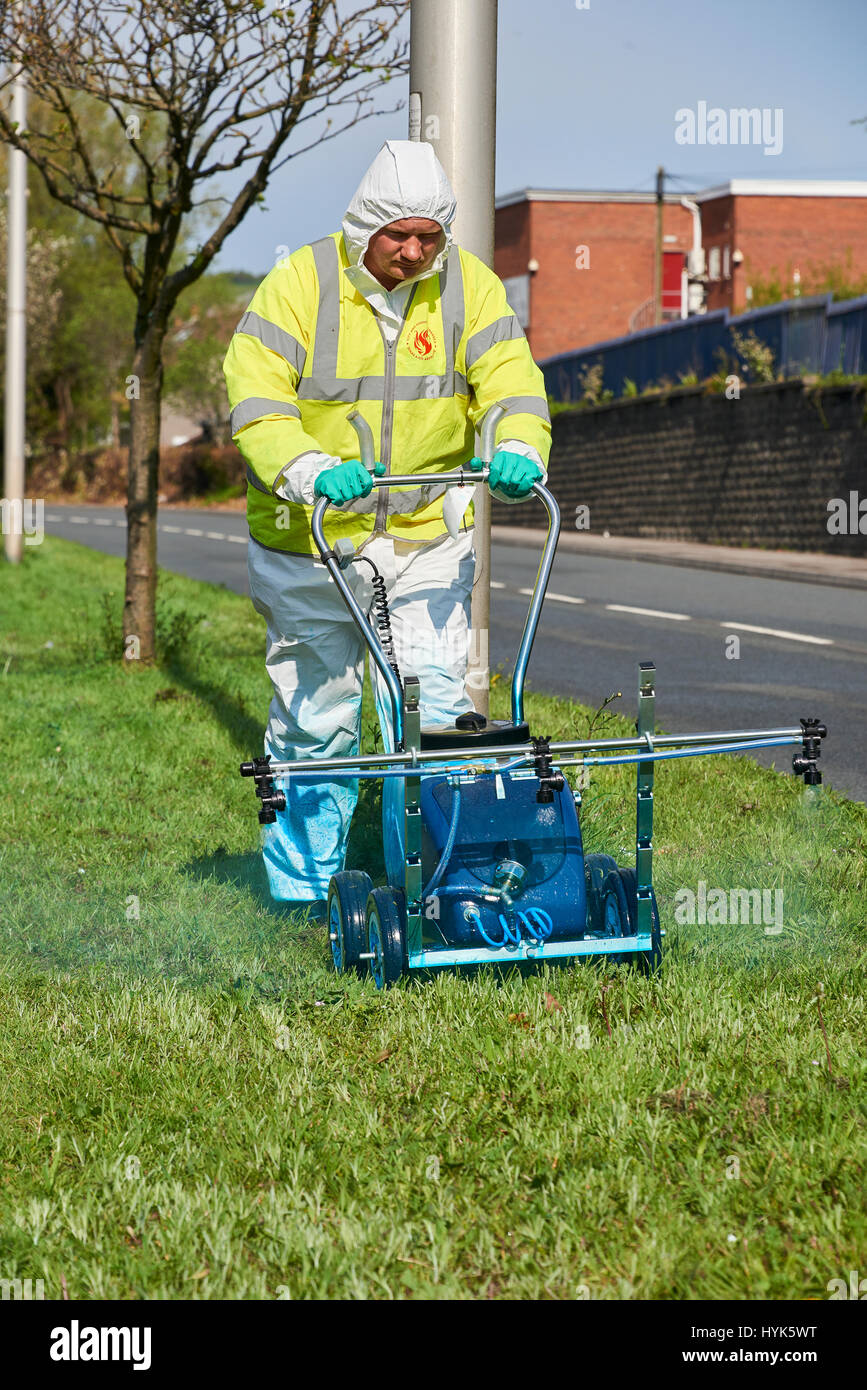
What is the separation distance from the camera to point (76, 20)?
26.1ft

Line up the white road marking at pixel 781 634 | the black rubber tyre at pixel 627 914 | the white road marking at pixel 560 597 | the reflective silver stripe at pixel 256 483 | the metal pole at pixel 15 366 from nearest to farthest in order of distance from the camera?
the black rubber tyre at pixel 627 914 → the reflective silver stripe at pixel 256 483 → the white road marking at pixel 781 634 → the white road marking at pixel 560 597 → the metal pole at pixel 15 366

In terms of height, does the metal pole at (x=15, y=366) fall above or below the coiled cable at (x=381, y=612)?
above

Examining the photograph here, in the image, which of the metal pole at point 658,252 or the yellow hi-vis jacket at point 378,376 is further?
the metal pole at point 658,252

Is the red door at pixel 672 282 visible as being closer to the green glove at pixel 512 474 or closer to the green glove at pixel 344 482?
the green glove at pixel 512 474

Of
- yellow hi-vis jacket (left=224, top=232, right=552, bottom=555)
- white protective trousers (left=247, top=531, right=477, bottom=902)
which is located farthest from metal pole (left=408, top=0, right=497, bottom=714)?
yellow hi-vis jacket (left=224, top=232, right=552, bottom=555)

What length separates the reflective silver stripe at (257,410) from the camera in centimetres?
409

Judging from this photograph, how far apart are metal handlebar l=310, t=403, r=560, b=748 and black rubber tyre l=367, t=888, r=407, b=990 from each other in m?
0.38

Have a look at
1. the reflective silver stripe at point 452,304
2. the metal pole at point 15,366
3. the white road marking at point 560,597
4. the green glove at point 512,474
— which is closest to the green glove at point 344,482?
the green glove at point 512,474

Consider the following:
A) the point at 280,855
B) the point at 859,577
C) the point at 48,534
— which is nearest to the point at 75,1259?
the point at 280,855

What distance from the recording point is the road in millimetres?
8656

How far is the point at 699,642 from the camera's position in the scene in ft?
39.6

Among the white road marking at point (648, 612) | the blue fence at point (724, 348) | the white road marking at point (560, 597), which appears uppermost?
the blue fence at point (724, 348)

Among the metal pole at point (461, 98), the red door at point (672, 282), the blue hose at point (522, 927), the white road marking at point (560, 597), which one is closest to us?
the blue hose at point (522, 927)

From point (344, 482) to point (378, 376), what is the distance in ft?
2.11
